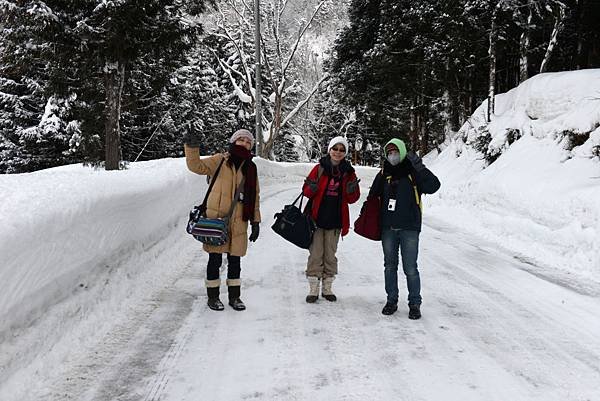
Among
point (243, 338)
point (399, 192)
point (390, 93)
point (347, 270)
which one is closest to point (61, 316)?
point (243, 338)

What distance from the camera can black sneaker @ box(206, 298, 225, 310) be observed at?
5.00 m

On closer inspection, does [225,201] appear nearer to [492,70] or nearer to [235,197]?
[235,197]

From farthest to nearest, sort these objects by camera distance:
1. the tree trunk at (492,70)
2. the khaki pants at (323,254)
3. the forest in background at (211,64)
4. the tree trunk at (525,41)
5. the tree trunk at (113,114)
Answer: the tree trunk at (492,70) → the tree trunk at (525,41) → the tree trunk at (113,114) → the forest in background at (211,64) → the khaki pants at (323,254)

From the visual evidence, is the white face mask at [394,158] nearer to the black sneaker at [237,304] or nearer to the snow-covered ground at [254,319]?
the snow-covered ground at [254,319]

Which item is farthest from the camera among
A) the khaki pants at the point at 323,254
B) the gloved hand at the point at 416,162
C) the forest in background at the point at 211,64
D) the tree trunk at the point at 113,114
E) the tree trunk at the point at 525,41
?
the tree trunk at the point at 525,41

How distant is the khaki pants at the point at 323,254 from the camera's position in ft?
17.6

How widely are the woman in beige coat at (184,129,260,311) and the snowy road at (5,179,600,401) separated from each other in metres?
0.26

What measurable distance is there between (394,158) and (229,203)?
1689mm

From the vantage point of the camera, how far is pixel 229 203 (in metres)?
4.99

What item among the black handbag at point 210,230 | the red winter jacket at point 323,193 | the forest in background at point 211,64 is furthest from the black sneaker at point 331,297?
the forest in background at point 211,64

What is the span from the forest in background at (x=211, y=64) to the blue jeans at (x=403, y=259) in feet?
18.2

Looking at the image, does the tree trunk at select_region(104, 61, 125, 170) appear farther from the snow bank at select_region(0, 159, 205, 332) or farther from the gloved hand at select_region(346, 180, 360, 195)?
the gloved hand at select_region(346, 180, 360, 195)

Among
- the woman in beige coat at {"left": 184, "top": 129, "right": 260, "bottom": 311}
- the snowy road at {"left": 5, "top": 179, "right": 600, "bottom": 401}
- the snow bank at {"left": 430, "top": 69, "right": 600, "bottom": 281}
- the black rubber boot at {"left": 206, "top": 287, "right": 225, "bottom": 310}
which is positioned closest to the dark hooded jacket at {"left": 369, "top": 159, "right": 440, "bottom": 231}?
the snowy road at {"left": 5, "top": 179, "right": 600, "bottom": 401}

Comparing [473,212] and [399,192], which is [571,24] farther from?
[399,192]
